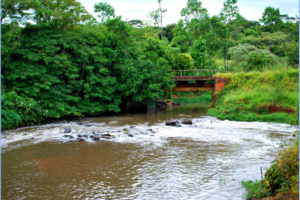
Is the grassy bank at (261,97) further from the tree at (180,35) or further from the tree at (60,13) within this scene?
the tree at (180,35)

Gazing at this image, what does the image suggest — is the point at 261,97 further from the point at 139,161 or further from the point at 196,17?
the point at 196,17

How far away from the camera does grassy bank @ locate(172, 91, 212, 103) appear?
3691 cm

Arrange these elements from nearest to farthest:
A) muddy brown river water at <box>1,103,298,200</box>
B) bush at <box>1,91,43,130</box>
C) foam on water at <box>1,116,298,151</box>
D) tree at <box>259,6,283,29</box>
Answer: muddy brown river water at <box>1,103,298,200</box> → foam on water at <box>1,116,298,151</box> → bush at <box>1,91,43,130</box> → tree at <box>259,6,283,29</box>

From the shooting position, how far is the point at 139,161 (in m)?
9.80

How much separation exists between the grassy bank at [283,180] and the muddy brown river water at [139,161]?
788 mm

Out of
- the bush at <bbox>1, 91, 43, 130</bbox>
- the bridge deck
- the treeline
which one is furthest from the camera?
the bridge deck

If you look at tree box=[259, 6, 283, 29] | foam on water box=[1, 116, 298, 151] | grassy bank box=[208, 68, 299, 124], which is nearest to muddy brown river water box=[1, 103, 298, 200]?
foam on water box=[1, 116, 298, 151]

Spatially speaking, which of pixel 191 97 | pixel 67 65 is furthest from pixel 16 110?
pixel 191 97

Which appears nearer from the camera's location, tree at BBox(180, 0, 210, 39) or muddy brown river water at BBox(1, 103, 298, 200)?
muddy brown river water at BBox(1, 103, 298, 200)

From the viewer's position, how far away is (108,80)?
20.5 meters

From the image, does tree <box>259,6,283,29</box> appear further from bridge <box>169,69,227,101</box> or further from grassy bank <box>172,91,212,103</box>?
bridge <box>169,69,227,101</box>

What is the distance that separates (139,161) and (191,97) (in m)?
29.7

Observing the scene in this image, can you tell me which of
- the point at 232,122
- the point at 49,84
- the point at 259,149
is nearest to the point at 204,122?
the point at 232,122

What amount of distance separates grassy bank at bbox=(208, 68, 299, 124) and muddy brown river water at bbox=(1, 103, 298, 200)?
2500 mm
